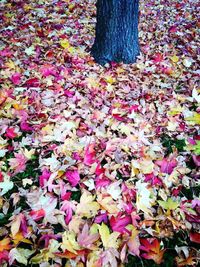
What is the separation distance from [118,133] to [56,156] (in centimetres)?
62

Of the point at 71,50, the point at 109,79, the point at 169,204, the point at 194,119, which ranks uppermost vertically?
the point at 71,50

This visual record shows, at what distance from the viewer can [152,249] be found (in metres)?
1.81

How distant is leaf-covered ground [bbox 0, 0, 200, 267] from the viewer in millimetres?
1814

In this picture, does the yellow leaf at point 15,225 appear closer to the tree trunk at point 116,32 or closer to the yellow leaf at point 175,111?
the yellow leaf at point 175,111

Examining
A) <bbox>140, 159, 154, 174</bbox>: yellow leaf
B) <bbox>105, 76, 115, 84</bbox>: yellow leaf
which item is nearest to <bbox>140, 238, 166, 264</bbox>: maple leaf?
<bbox>140, 159, 154, 174</bbox>: yellow leaf

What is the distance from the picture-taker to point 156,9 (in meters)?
4.94

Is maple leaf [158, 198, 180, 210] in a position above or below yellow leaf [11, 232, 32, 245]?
above

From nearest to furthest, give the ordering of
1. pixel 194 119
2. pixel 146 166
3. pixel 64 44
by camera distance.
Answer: pixel 146 166 < pixel 194 119 < pixel 64 44

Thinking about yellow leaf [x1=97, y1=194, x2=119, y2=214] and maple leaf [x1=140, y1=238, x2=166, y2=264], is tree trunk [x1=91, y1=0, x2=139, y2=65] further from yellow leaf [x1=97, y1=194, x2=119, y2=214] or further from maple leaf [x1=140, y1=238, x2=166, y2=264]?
maple leaf [x1=140, y1=238, x2=166, y2=264]

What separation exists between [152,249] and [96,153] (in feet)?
2.91

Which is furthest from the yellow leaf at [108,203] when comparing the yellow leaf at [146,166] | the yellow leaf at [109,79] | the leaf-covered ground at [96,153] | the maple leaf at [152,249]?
the yellow leaf at [109,79]

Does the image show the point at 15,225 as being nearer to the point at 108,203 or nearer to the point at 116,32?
the point at 108,203

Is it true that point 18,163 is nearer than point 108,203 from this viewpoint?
No

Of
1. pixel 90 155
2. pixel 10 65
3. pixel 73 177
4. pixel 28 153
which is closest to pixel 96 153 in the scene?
pixel 90 155
